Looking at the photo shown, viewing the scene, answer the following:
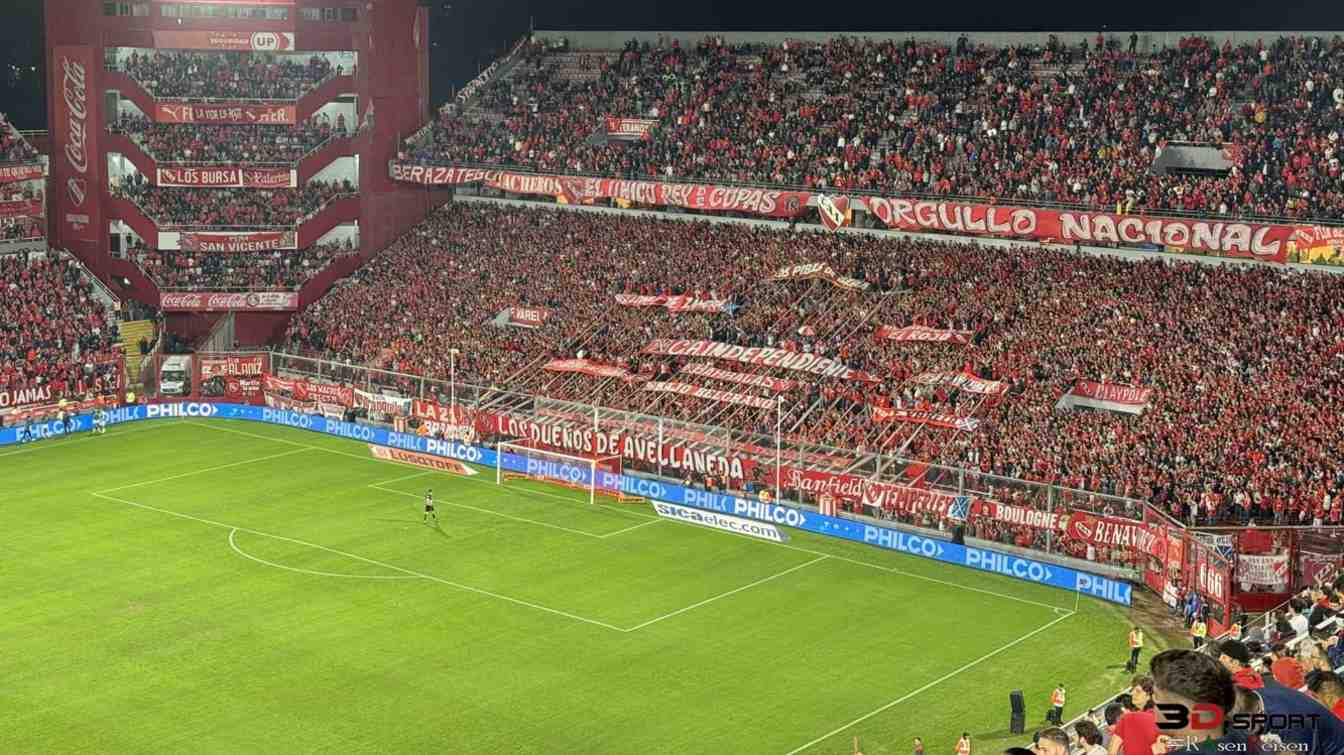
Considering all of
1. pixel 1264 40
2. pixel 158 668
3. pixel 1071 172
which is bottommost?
pixel 158 668

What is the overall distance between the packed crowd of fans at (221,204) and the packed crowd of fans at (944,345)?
13.7 ft

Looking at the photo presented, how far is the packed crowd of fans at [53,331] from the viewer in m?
58.4

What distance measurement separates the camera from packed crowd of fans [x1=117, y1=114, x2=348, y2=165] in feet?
222

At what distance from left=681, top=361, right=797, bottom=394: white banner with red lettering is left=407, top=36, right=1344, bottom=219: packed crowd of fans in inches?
389

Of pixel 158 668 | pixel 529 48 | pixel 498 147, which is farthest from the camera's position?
pixel 529 48

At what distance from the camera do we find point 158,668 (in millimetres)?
33219

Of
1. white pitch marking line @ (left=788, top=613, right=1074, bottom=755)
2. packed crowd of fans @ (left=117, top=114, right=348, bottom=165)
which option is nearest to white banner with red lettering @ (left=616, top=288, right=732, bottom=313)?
packed crowd of fans @ (left=117, top=114, right=348, bottom=165)

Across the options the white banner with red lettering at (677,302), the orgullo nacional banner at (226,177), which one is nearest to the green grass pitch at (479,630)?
the white banner with red lettering at (677,302)

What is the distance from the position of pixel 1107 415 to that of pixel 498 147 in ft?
113

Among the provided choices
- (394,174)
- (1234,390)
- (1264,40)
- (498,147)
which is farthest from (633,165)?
(1234,390)

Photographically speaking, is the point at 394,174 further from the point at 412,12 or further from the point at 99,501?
the point at 99,501

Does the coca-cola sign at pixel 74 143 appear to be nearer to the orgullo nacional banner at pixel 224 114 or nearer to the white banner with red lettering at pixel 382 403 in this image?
the orgullo nacional banner at pixel 224 114

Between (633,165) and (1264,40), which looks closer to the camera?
(1264,40)

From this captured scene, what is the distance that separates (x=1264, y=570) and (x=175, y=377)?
43.1 metres
